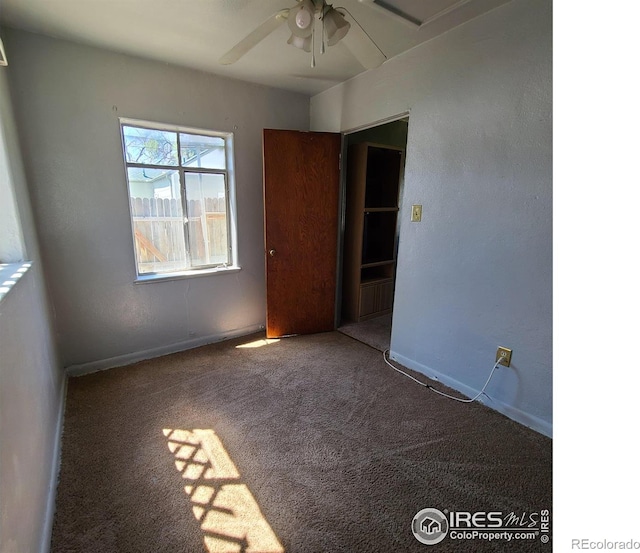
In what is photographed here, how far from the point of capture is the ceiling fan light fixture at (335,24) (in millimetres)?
1403

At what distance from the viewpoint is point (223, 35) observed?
197 cm

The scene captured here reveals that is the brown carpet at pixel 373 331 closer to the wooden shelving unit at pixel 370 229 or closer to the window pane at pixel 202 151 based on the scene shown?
the wooden shelving unit at pixel 370 229

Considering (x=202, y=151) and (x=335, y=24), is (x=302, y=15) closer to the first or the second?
(x=335, y=24)

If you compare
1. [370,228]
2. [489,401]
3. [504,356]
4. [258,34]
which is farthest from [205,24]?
[489,401]

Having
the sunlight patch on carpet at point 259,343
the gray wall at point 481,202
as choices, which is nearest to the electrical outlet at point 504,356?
the gray wall at point 481,202

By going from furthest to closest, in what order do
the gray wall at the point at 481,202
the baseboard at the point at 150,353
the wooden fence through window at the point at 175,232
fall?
the wooden fence through window at the point at 175,232, the baseboard at the point at 150,353, the gray wall at the point at 481,202

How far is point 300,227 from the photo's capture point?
2938mm

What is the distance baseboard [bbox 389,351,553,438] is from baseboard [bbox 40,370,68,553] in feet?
7.31

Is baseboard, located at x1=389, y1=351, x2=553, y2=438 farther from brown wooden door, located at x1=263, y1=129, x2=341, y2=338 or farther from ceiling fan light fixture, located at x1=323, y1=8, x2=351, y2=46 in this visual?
ceiling fan light fixture, located at x1=323, y1=8, x2=351, y2=46

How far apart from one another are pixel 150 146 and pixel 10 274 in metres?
1.58

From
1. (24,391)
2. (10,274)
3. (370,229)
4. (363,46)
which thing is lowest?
(24,391)

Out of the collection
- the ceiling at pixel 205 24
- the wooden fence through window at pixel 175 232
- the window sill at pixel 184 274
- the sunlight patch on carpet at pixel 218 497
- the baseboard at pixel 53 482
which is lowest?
the sunlight patch on carpet at pixel 218 497

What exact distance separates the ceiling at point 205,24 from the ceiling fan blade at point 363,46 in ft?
0.39
